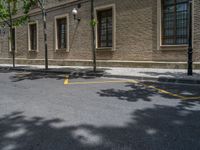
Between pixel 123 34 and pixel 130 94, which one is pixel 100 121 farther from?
pixel 123 34

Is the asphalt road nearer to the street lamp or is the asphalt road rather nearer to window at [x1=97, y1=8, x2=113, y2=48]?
window at [x1=97, y1=8, x2=113, y2=48]

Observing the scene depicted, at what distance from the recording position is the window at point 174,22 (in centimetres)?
1172

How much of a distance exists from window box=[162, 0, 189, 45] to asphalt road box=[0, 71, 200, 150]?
6.37 m

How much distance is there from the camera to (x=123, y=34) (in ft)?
44.9

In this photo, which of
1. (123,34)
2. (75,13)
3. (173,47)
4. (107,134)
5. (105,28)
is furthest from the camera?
(75,13)

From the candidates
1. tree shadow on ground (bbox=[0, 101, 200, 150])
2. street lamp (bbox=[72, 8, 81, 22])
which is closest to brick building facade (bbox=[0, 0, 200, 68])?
street lamp (bbox=[72, 8, 81, 22])

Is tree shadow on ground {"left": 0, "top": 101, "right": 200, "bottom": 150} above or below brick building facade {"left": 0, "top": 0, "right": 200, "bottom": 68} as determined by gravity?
below

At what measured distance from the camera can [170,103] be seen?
17.7 ft

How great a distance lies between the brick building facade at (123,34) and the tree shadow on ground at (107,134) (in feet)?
26.9

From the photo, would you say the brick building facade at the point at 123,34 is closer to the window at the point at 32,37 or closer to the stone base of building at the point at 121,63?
the stone base of building at the point at 121,63

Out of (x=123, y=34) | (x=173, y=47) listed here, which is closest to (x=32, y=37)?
(x=123, y=34)

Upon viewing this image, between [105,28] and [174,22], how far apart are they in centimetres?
486

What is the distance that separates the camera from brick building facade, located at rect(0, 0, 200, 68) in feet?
39.0

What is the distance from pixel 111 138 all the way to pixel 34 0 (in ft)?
42.2
